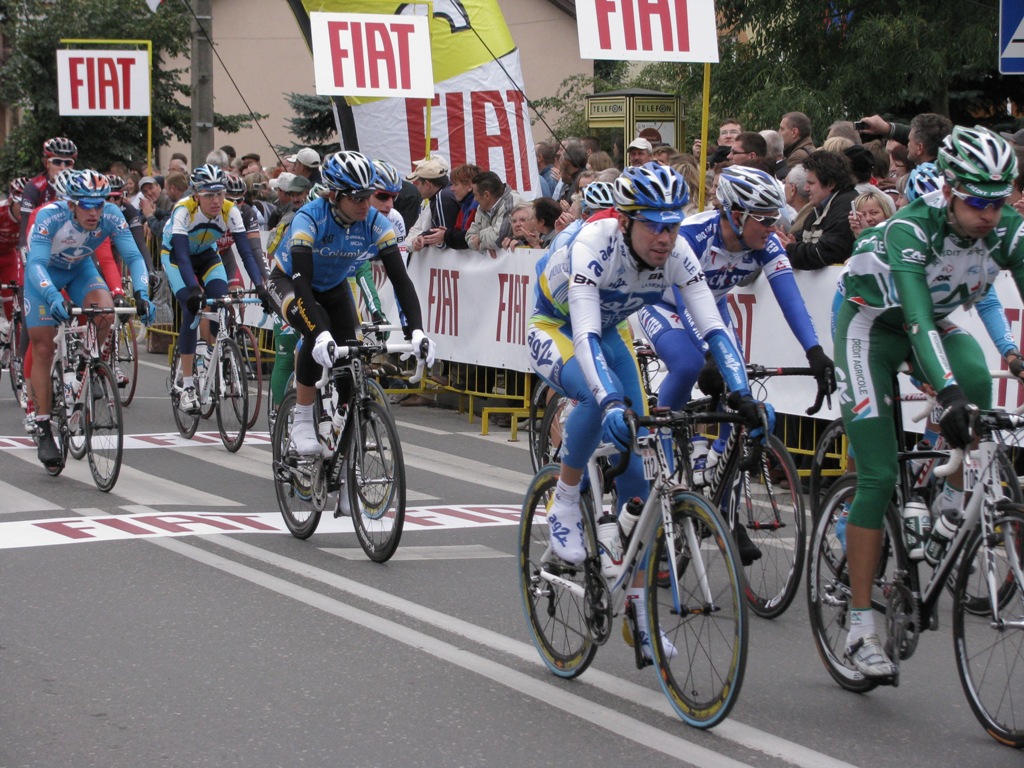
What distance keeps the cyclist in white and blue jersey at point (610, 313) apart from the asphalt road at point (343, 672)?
0.57 metres

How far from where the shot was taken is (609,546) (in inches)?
227

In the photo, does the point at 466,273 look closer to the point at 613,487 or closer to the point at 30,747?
the point at 613,487

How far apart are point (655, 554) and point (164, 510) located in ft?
17.0

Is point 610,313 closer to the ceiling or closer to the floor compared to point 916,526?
closer to the ceiling

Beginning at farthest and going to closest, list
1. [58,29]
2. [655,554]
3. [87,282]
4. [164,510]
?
[58,29] < [87,282] < [164,510] < [655,554]

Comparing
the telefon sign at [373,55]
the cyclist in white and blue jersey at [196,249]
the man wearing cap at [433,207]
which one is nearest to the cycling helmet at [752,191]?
the cyclist in white and blue jersey at [196,249]

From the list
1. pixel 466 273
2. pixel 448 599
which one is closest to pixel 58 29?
pixel 466 273

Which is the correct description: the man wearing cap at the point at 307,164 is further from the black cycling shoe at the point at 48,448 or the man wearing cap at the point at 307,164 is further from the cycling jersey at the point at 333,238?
the cycling jersey at the point at 333,238

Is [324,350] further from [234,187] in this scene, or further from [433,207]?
[433,207]

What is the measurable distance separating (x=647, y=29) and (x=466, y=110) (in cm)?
653

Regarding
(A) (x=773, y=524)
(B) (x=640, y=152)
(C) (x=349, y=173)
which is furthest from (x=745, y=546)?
(B) (x=640, y=152)

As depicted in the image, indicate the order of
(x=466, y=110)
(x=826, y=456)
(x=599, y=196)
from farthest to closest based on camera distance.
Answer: (x=466, y=110) < (x=599, y=196) < (x=826, y=456)

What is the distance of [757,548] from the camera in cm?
723

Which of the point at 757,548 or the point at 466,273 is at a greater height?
the point at 466,273
